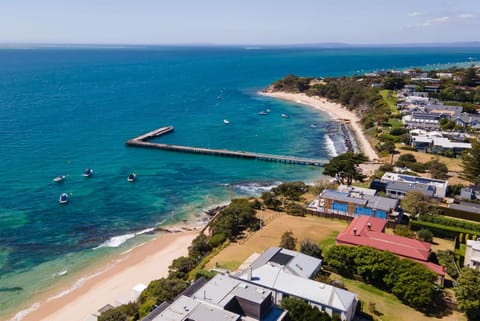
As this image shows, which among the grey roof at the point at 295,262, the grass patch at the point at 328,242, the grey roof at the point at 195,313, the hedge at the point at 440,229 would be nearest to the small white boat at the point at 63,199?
the grey roof at the point at 295,262

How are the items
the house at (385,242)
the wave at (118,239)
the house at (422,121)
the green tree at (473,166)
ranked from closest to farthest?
the house at (385,242) < the wave at (118,239) < the green tree at (473,166) < the house at (422,121)

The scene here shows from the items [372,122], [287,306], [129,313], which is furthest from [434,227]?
[372,122]

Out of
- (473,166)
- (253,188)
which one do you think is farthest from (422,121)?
(253,188)

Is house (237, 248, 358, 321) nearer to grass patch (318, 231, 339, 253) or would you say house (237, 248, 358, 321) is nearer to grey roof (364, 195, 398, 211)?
grass patch (318, 231, 339, 253)

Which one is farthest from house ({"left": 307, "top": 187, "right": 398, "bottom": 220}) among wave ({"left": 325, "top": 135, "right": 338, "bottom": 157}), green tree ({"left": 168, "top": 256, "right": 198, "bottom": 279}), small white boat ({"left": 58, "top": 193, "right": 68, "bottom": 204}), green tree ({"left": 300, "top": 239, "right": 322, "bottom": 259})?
small white boat ({"left": 58, "top": 193, "right": 68, "bottom": 204})

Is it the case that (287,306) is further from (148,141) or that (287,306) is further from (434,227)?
(148,141)

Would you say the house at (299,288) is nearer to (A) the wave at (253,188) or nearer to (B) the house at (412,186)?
(B) the house at (412,186)
